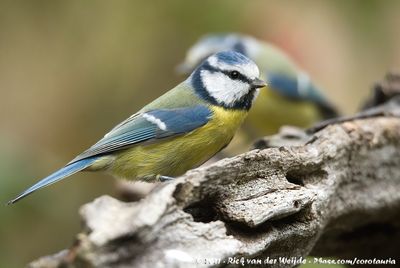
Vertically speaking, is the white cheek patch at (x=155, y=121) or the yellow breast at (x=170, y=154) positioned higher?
the white cheek patch at (x=155, y=121)

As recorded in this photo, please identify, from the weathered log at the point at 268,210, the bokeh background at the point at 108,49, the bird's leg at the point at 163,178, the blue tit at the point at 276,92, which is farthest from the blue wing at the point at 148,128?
the bokeh background at the point at 108,49

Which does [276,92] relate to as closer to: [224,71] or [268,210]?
[224,71]

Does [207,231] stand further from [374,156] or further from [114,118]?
[114,118]

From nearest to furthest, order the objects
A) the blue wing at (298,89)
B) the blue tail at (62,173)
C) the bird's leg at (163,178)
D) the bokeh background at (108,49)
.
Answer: the blue tail at (62,173) → the bird's leg at (163,178) → the blue wing at (298,89) → the bokeh background at (108,49)

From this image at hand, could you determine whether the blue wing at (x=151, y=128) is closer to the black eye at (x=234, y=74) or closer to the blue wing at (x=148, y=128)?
the blue wing at (x=148, y=128)

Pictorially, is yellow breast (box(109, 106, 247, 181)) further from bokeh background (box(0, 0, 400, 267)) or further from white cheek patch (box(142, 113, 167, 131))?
bokeh background (box(0, 0, 400, 267))

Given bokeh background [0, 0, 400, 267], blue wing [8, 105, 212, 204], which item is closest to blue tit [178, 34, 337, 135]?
bokeh background [0, 0, 400, 267]

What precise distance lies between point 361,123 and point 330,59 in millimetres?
1552

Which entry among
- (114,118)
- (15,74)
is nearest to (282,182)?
(114,118)

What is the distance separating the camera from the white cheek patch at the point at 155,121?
166 cm


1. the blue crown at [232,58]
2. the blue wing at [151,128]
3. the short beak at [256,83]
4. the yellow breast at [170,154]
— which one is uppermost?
the blue crown at [232,58]

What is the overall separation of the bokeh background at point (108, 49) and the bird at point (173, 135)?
4.44 feet

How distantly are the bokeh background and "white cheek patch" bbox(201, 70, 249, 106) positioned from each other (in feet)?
4.43

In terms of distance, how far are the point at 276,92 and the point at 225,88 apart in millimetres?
1012
